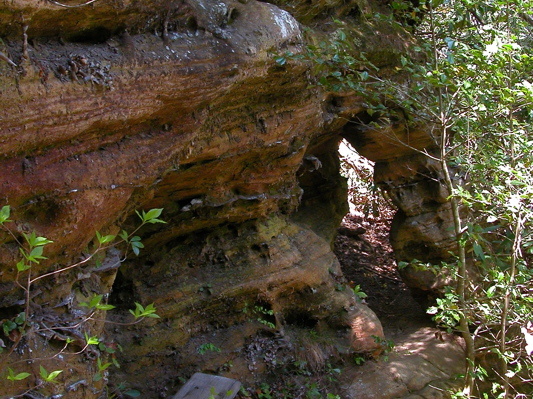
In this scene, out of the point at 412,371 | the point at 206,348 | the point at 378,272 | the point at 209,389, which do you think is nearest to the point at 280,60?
the point at 209,389

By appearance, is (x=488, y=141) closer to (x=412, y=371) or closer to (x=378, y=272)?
(x=412, y=371)

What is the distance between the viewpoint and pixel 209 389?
4.03 meters

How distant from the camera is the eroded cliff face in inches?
118

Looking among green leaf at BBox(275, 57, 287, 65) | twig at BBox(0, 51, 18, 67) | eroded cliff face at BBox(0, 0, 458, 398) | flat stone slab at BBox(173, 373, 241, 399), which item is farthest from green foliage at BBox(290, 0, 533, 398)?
twig at BBox(0, 51, 18, 67)

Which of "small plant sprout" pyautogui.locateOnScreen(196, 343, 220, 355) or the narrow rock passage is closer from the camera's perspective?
"small plant sprout" pyautogui.locateOnScreen(196, 343, 220, 355)

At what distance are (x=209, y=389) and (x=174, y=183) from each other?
1663 millimetres

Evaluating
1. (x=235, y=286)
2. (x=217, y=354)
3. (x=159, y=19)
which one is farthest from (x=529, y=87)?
(x=217, y=354)

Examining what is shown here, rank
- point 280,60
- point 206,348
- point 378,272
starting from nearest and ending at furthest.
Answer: point 280,60 < point 206,348 < point 378,272

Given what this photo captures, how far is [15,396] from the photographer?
9.62 ft

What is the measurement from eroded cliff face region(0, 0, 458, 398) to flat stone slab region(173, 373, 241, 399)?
0.73 meters

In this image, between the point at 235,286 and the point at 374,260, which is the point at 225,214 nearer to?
the point at 235,286

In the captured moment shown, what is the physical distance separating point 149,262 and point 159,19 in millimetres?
2593

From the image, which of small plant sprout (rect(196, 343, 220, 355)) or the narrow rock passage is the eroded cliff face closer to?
small plant sprout (rect(196, 343, 220, 355))

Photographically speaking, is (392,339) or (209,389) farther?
(392,339)
